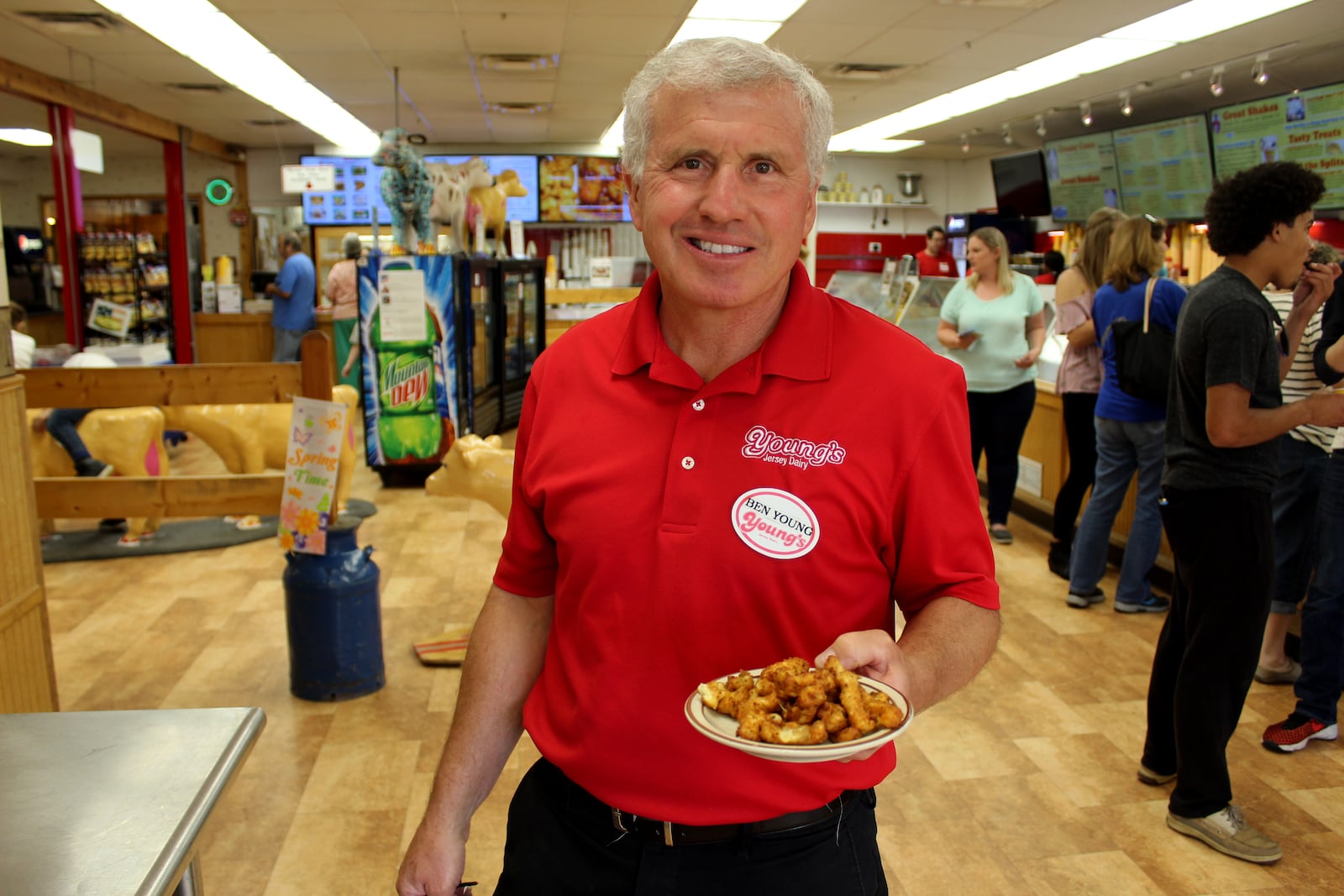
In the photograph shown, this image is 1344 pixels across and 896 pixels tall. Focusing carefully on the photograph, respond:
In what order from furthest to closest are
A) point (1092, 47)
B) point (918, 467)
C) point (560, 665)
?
1. point (1092, 47)
2. point (560, 665)
3. point (918, 467)

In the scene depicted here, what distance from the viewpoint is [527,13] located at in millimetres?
7012

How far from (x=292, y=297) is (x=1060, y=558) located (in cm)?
818

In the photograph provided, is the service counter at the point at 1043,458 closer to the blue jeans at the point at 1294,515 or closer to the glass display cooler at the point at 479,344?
the blue jeans at the point at 1294,515

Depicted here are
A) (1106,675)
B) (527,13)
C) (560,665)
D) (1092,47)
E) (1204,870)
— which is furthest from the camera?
(1092,47)

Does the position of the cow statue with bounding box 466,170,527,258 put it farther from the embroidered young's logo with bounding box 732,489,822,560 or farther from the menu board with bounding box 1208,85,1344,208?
the embroidered young's logo with bounding box 732,489,822,560

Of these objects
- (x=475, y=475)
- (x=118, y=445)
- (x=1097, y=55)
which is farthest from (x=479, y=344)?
(x=1097, y=55)

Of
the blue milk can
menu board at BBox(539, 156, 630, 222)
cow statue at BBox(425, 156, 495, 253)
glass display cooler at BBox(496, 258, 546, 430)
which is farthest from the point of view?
menu board at BBox(539, 156, 630, 222)

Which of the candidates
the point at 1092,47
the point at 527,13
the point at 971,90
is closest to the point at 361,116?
the point at 527,13

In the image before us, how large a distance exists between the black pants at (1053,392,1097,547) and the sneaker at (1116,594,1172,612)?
1.88 feet

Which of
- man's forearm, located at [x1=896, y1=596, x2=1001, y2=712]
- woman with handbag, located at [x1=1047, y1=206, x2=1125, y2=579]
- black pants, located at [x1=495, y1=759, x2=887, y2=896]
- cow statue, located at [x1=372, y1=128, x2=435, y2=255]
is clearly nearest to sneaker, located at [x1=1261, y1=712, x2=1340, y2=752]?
woman with handbag, located at [x1=1047, y1=206, x2=1125, y2=579]

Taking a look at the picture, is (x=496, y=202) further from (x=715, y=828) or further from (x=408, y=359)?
(x=715, y=828)

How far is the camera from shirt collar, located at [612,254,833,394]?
4.14 ft

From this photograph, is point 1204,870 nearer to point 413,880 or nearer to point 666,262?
point 413,880

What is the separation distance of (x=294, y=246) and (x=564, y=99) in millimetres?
3165
